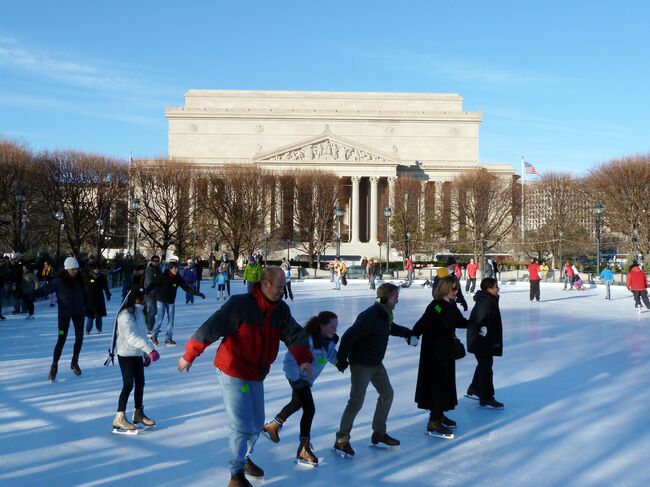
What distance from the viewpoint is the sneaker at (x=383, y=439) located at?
5973 mm

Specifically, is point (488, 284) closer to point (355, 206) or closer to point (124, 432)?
point (124, 432)

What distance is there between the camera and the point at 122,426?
631 cm

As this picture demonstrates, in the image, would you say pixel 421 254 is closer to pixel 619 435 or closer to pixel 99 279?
pixel 99 279

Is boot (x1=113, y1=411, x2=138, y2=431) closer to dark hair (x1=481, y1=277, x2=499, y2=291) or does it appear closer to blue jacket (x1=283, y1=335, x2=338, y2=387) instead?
blue jacket (x1=283, y1=335, x2=338, y2=387)

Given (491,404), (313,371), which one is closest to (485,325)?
(491,404)

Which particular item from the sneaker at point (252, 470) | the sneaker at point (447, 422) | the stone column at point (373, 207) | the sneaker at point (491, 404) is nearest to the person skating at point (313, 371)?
the sneaker at point (252, 470)

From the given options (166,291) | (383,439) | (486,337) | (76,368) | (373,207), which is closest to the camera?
(383,439)

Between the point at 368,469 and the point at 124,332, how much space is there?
2.50 m

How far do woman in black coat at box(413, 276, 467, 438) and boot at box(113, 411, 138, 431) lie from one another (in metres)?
2.52

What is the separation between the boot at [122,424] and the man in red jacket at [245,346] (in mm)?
1817

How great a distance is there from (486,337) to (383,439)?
1950 millimetres

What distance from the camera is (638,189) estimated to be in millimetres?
44094

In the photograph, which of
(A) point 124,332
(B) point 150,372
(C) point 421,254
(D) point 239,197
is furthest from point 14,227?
(A) point 124,332

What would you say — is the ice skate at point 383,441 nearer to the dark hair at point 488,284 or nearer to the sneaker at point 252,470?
the sneaker at point 252,470
